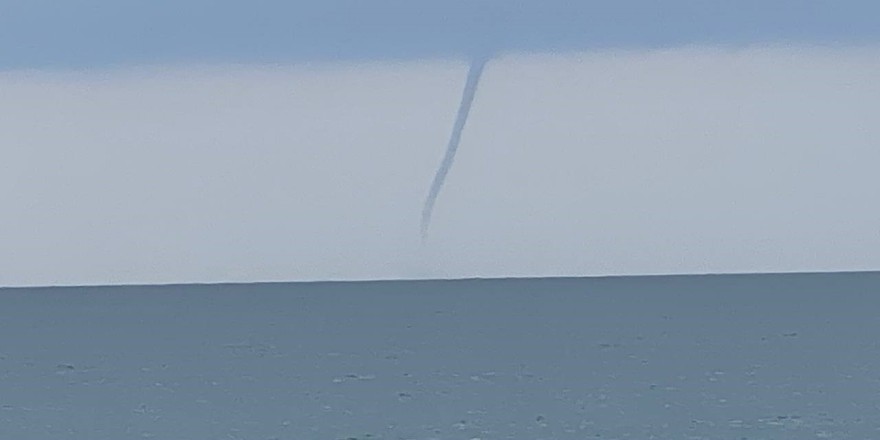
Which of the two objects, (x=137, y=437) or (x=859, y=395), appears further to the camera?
(x=859, y=395)

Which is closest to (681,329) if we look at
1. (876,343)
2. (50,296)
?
(876,343)

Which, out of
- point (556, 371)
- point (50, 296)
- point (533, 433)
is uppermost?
point (50, 296)

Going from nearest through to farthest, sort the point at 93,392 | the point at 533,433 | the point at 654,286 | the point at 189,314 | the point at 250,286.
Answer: the point at 533,433, the point at 93,392, the point at 189,314, the point at 654,286, the point at 250,286

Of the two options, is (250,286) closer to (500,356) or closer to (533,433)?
(500,356)

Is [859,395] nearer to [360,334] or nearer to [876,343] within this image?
[876,343]

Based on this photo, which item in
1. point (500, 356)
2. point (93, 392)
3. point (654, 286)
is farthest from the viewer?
point (654, 286)

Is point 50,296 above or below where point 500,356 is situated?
above
